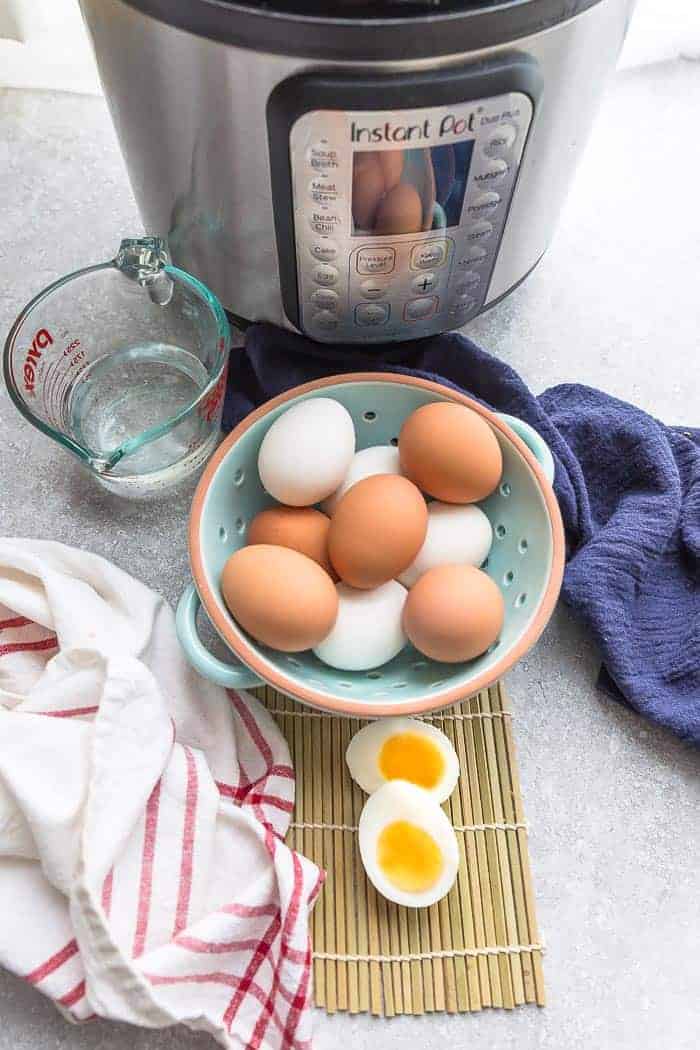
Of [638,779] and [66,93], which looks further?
[66,93]

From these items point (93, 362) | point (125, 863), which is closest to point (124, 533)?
point (93, 362)

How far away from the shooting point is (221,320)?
2.34ft

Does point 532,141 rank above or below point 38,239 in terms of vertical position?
above

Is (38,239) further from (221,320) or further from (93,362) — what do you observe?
(221,320)

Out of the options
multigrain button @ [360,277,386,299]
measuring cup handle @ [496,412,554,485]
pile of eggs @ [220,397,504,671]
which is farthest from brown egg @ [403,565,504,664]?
multigrain button @ [360,277,386,299]

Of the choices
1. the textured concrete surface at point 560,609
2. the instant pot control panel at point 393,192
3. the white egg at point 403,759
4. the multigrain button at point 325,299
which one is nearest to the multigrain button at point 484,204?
the instant pot control panel at point 393,192

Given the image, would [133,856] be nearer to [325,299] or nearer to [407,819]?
[407,819]

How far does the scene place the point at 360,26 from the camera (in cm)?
47

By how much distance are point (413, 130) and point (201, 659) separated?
0.34 metres

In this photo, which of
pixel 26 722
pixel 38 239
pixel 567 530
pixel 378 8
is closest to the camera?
pixel 378 8

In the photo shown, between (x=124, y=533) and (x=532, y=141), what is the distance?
16.6 inches

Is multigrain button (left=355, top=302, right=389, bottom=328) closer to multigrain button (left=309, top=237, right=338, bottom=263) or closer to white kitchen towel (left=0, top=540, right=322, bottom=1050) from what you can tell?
multigrain button (left=309, top=237, right=338, bottom=263)

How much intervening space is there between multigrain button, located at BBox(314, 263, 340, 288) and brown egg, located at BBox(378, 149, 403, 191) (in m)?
0.08

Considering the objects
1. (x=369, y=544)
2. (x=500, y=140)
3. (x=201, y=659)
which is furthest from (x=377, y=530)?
(x=500, y=140)
